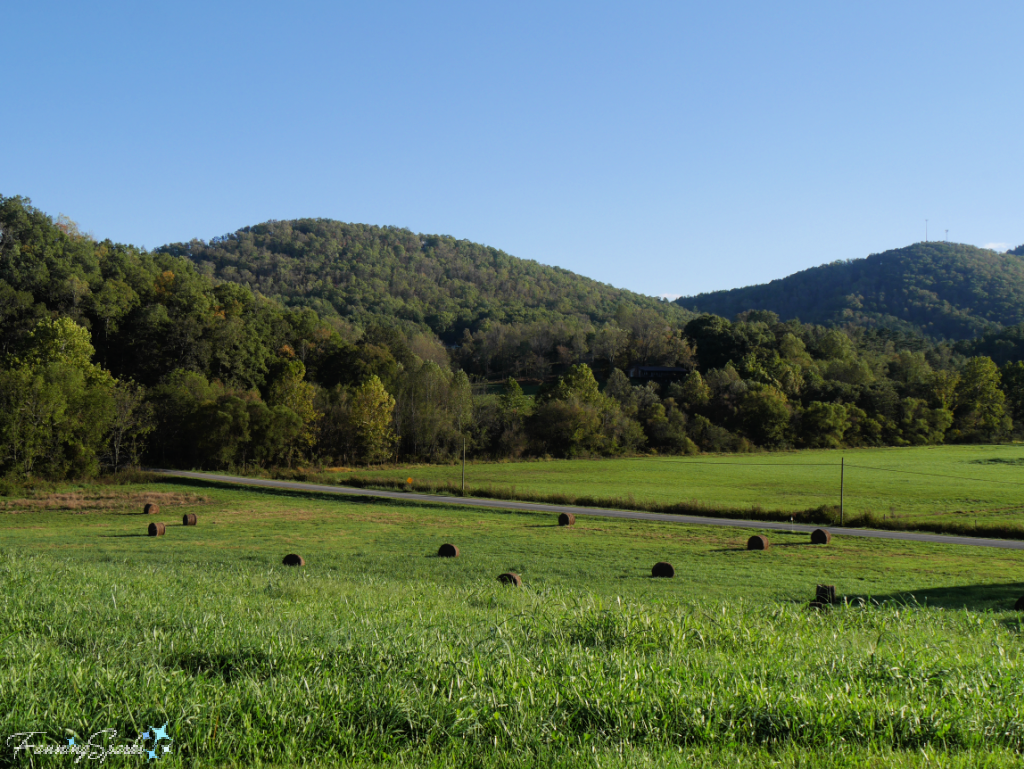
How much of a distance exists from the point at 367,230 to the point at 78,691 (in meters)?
191

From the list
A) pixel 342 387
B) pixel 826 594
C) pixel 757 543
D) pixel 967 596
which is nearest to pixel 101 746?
pixel 826 594

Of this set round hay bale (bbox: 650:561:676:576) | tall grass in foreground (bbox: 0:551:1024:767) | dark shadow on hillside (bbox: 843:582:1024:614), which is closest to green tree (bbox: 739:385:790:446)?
dark shadow on hillside (bbox: 843:582:1024:614)

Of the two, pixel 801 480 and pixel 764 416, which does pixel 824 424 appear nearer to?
pixel 764 416

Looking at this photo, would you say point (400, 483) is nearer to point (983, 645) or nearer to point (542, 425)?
point (542, 425)

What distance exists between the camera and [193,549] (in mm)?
23719

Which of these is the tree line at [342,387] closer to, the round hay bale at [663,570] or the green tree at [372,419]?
the green tree at [372,419]

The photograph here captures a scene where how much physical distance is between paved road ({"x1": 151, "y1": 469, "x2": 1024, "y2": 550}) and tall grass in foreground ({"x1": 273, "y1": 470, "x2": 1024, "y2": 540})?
3.62 ft

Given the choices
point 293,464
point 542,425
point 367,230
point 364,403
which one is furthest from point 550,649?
point 367,230

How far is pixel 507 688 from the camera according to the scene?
4.75 m

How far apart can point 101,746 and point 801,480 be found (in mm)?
65932

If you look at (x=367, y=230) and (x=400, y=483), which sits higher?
(x=367, y=230)

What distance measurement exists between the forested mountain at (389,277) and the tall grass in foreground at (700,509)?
7064 centimetres

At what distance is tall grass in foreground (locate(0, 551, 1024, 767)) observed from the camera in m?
4.06

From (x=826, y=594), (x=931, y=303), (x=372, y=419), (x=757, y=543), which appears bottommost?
(x=757, y=543)
